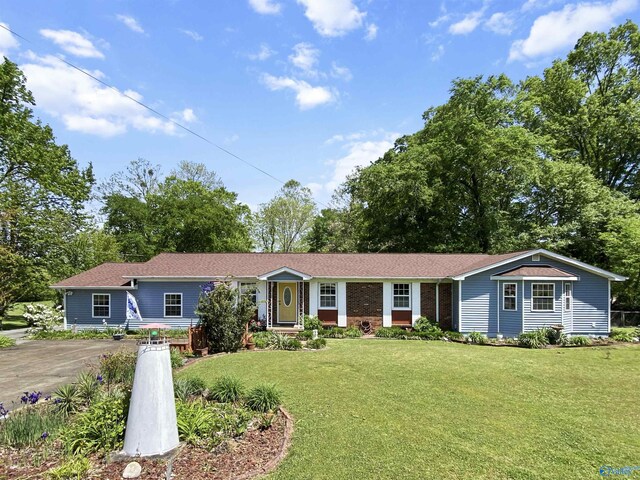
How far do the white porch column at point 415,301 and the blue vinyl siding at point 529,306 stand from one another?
2253 mm

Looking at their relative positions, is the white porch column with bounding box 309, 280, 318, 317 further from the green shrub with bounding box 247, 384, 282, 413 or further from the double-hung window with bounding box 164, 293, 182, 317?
the green shrub with bounding box 247, 384, 282, 413

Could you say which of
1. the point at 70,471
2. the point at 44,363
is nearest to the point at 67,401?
the point at 70,471

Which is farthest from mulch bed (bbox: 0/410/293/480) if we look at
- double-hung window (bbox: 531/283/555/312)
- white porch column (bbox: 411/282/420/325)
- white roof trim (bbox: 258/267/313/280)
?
double-hung window (bbox: 531/283/555/312)

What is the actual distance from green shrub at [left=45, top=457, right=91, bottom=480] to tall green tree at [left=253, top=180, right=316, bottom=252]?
4236cm

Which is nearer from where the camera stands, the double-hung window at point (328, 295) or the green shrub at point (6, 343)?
the green shrub at point (6, 343)

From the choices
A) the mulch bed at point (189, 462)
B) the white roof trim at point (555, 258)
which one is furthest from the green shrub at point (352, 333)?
the mulch bed at point (189, 462)

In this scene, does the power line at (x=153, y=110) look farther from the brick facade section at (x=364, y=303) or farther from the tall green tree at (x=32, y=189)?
the tall green tree at (x=32, y=189)

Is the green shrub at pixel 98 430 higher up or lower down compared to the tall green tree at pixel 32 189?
lower down

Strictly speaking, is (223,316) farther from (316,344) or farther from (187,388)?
(187,388)

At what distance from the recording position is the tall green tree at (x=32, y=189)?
2314cm

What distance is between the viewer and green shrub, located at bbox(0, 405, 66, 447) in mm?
5467

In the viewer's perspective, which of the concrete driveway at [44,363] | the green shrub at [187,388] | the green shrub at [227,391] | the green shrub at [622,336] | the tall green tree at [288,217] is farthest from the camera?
the tall green tree at [288,217]

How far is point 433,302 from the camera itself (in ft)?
62.8

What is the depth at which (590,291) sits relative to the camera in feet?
57.2
